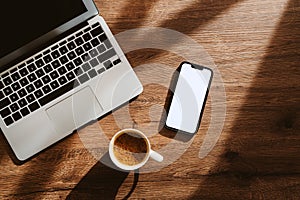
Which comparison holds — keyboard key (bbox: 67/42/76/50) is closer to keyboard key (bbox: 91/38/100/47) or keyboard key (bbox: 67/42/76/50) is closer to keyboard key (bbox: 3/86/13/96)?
keyboard key (bbox: 91/38/100/47)

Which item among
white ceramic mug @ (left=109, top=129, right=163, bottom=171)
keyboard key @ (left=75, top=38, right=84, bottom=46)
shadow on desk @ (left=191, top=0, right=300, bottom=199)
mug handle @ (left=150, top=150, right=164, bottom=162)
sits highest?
keyboard key @ (left=75, top=38, right=84, bottom=46)

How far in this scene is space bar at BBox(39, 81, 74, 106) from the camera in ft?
4.13

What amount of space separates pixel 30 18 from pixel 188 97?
369mm

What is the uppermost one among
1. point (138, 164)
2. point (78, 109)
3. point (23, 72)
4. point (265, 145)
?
point (23, 72)

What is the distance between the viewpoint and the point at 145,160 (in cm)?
→ 121

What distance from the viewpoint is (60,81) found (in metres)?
1.26

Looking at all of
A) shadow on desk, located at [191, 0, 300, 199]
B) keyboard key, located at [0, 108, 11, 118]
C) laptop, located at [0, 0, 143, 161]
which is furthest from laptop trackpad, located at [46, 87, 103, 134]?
shadow on desk, located at [191, 0, 300, 199]

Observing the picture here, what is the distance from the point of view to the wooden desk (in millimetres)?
1270

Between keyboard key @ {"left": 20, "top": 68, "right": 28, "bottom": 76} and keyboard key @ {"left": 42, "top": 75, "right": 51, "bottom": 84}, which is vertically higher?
keyboard key @ {"left": 20, "top": 68, "right": 28, "bottom": 76}

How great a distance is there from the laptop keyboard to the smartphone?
142 millimetres

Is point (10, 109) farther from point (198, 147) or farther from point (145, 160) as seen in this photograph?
point (198, 147)

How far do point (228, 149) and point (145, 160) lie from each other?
0.61ft

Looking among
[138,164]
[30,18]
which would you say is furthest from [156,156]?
[30,18]

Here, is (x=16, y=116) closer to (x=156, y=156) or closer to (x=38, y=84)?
(x=38, y=84)
